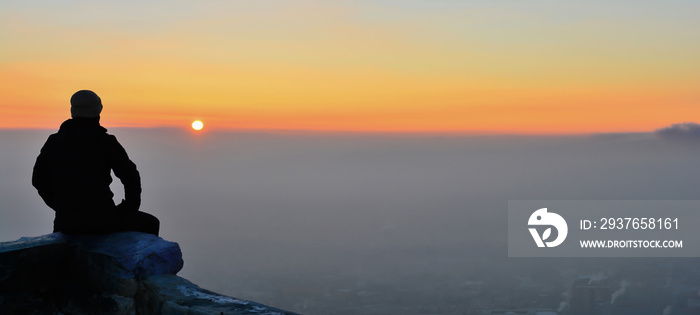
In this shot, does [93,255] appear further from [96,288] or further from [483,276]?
[483,276]

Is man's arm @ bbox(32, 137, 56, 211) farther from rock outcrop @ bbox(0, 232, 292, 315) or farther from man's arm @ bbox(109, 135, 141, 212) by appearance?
man's arm @ bbox(109, 135, 141, 212)

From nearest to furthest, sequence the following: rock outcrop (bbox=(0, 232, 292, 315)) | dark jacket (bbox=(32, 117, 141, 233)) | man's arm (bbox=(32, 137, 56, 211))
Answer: rock outcrop (bbox=(0, 232, 292, 315)) < dark jacket (bbox=(32, 117, 141, 233)) < man's arm (bbox=(32, 137, 56, 211))

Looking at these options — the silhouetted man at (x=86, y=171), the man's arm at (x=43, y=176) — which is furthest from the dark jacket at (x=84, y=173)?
the man's arm at (x=43, y=176)

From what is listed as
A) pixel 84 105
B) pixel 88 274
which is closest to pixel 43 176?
pixel 84 105

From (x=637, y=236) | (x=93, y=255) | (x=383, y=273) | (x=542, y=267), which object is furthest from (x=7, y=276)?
(x=637, y=236)

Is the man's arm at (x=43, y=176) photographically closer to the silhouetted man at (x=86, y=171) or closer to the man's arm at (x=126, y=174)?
the silhouetted man at (x=86, y=171)

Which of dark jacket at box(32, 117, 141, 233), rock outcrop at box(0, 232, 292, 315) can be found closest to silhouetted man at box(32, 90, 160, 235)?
dark jacket at box(32, 117, 141, 233)
